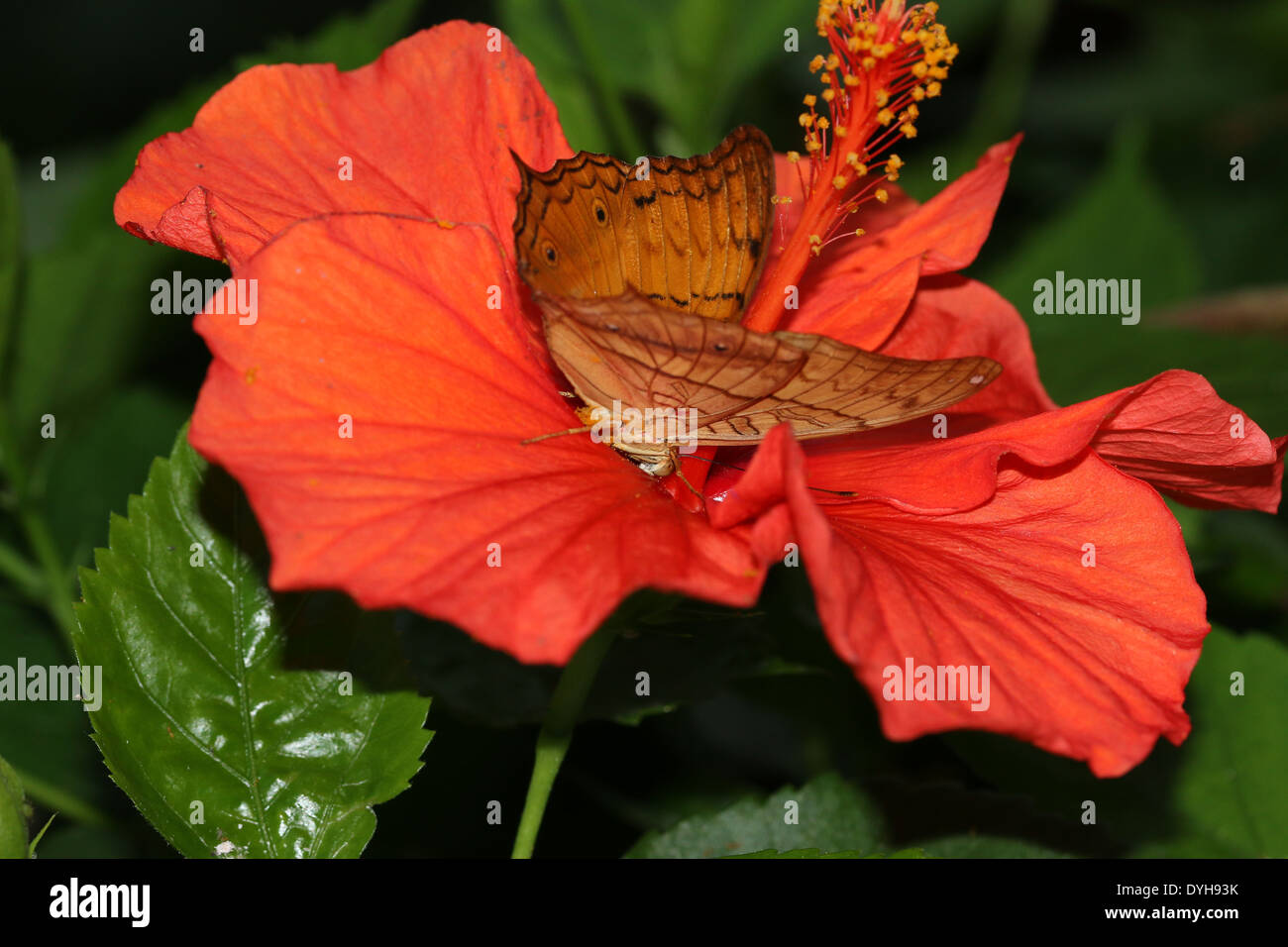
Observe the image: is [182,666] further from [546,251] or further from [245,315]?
[546,251]

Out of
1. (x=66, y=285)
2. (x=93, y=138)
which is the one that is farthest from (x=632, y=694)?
(x=93, y=138)

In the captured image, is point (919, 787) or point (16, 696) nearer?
point (919, 787)

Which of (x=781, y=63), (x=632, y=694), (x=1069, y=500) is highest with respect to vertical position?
(x=781, y=63)

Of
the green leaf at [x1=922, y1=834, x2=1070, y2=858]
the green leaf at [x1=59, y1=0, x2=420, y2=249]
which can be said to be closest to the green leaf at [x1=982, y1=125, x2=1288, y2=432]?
the green leaf at [x1=922, y1=834, x2=1070, y2=858]

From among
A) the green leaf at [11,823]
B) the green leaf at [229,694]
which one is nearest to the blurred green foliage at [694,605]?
the green leaf at [11,823]

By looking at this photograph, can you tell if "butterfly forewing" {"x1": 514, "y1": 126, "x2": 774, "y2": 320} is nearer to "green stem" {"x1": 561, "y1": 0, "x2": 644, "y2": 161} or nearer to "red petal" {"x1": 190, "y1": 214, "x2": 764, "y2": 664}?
"red petal" {"x1": 190, "y1": 214, "x2": 764, "y2": 664}

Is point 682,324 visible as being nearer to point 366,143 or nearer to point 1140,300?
point 366,143
